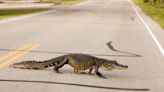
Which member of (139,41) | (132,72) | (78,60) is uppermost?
(78,60)

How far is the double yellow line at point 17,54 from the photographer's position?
10805 mm

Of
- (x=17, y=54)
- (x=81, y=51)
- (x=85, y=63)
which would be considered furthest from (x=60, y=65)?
(x=81, y=51)

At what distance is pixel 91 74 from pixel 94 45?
19.1ft

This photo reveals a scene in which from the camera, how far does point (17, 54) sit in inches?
476

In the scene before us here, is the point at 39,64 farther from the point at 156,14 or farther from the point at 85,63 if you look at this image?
the point at 156,14

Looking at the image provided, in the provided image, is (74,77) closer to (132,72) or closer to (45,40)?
(132,72)

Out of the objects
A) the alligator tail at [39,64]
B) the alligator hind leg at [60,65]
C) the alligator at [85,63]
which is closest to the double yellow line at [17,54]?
the alligator tail at [39,64]

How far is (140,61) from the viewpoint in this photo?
11445 millimetres

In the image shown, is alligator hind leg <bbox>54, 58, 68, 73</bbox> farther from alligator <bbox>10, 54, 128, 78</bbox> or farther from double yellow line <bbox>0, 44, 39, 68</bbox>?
double yellow line <bbox>0, 44, 39, 68</bbox>

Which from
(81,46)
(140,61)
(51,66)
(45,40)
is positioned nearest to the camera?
(51,66)

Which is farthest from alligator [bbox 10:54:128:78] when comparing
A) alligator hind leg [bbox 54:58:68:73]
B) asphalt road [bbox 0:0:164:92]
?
asphalt road [bbox 0:0:164:92]

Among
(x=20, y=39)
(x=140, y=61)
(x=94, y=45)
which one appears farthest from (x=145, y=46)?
(x=20, y=39)

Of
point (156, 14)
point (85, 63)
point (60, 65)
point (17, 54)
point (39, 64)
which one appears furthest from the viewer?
point (156, 14)

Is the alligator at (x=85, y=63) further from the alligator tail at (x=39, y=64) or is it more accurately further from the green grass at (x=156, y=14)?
the green grass at (x=156, y=14)
